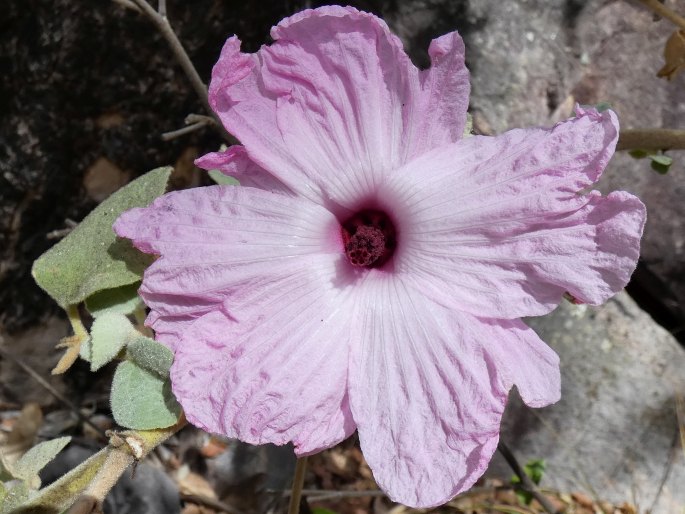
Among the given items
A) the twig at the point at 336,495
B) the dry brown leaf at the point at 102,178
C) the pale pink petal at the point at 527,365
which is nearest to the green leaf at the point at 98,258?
the pale pink petal at the point at 527,365

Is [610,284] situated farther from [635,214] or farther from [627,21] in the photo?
[627,21]

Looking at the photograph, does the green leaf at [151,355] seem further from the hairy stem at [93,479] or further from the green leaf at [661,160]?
the green leaf at [661,160]

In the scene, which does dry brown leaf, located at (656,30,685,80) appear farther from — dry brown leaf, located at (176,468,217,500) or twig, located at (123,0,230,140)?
dry brown leaf, located at (176,468,217,500)

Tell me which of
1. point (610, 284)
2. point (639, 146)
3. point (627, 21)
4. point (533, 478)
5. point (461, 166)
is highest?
point (461, 166)

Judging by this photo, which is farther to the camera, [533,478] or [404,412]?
[533,478]

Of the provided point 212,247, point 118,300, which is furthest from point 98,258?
point 212,247

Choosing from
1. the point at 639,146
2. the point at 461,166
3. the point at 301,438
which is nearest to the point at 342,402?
the point at 301,438
